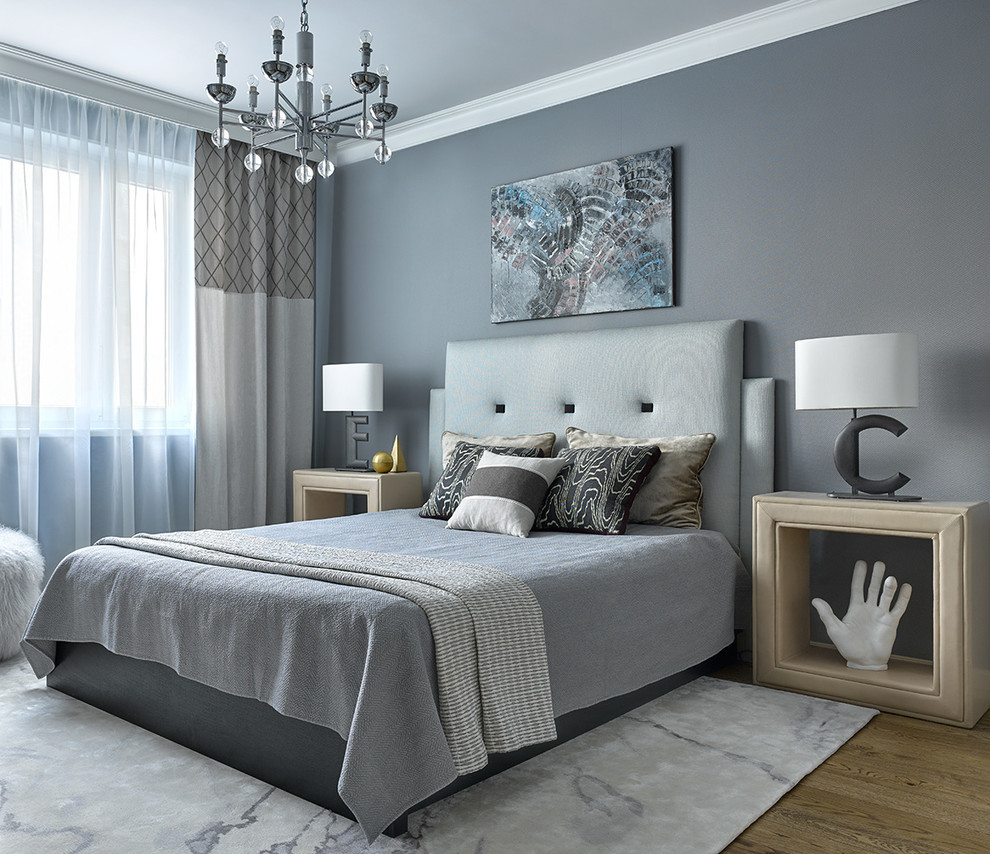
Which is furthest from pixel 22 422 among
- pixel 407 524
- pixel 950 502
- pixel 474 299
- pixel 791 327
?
pixel 950 502

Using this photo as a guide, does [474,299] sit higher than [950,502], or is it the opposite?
[474,299]

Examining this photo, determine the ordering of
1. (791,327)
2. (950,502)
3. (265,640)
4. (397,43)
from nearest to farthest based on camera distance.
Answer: (265,640)
(950,502)
(791,327)
(397,43)

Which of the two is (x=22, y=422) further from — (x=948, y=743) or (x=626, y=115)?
(x=948, y=743)

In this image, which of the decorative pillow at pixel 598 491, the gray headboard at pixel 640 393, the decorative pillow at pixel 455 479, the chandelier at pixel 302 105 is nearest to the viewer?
the chandelier at pixel 302 105

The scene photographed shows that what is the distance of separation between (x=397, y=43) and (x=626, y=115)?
107cm

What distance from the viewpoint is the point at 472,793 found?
208 cm

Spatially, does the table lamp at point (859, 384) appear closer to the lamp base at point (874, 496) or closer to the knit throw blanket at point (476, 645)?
the lamp base at point (874, 496)

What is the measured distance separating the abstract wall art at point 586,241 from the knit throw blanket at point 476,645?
1904mm

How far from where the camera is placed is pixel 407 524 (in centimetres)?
344

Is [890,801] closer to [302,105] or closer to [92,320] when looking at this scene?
[302,105]

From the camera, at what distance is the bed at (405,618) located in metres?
1.85

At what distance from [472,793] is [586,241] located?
2608 mm

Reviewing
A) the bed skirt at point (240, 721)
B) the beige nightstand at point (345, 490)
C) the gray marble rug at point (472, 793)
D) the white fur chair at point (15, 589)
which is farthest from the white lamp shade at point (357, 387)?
the gray marble rug at point (472, 793)

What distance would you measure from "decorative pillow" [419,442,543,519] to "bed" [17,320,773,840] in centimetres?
16
